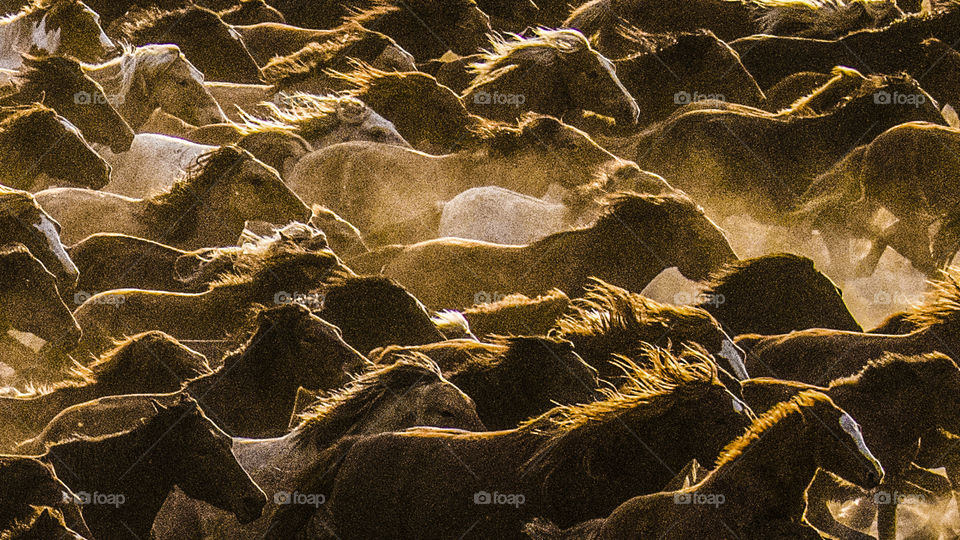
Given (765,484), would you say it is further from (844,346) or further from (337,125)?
(337,125)

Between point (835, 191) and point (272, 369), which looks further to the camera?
point (835, 191)

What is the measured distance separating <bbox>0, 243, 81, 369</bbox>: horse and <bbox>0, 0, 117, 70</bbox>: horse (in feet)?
15.0

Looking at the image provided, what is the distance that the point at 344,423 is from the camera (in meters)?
4.78

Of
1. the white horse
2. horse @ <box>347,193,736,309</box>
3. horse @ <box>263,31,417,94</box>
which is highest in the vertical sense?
horse @ <box>347,193,736,309</box>

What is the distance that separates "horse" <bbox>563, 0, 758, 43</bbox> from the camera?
411 inches

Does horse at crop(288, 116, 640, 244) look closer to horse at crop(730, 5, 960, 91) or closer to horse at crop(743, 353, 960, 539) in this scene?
horse at crop(730, 5, 960, 91)

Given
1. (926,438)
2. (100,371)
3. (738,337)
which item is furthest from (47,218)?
(926,438)

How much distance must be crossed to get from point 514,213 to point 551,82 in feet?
4.78

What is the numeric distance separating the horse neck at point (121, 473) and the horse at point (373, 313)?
5.86ft

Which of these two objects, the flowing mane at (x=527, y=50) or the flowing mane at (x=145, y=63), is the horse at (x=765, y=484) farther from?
the flowing mane at (x=145, y=63)

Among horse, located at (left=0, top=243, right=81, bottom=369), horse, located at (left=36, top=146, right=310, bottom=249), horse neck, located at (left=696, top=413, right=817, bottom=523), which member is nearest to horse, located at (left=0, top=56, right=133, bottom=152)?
horse, located at (left=36, top=146, right=310, bottom=249)

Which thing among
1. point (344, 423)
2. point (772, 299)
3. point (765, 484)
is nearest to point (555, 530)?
point (765, 484)

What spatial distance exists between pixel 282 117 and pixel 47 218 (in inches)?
101

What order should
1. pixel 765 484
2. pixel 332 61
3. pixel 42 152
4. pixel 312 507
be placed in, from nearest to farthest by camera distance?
pixel 765 484, pixel 312 507, pixel 42 152, pixel 332 61
